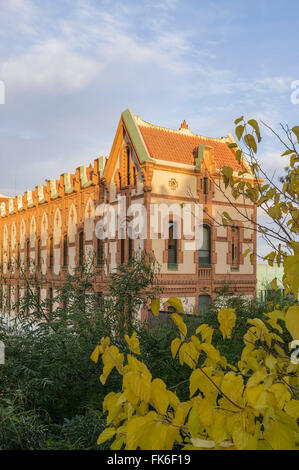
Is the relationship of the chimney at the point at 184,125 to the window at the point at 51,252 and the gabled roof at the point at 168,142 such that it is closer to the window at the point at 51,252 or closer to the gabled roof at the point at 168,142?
the gabled roof at the point at 168,142

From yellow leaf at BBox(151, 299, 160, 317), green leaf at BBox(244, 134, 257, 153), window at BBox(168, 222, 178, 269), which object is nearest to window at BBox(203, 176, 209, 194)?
window at BBox(168, 222, 178, 269)

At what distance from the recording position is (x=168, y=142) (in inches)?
875

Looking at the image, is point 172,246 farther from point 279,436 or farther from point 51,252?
point 279,436

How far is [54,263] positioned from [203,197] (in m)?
14.3

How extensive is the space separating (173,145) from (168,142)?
330 mm

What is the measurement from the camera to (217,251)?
2303 centimetres

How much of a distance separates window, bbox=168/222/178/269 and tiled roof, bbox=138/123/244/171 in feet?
11.9

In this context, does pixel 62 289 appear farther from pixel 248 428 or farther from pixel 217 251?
pixel 217 251

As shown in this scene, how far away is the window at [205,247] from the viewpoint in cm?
2256

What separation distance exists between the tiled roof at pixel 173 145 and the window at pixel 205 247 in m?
3.79

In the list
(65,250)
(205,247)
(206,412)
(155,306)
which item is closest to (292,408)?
(206,412)

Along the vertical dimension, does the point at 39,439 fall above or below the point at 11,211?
below

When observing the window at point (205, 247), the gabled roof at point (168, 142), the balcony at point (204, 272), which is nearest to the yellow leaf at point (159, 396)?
the gabled roof at point (168, 142)

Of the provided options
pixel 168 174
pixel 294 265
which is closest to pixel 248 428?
pixel 294 265
